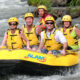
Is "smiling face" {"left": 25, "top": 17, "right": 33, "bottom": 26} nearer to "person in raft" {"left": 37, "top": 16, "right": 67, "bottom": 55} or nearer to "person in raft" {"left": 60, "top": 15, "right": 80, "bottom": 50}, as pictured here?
"person in raft" {"left": 37, "top": 16, "right": 67, "bottom": 55}

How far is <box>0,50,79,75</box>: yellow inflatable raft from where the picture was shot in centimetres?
496

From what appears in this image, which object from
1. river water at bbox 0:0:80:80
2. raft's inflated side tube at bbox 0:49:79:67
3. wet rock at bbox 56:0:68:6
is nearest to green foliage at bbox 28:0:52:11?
river water at bbox 0:0:80:80

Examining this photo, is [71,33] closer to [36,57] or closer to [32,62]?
[36,57]

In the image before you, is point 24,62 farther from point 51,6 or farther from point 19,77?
point 51,6

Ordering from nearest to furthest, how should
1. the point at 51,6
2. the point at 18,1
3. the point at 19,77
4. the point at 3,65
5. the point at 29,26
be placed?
the point at 3,65
the point at 19,77
the point at 29,26
the point at 51,6
the point at 18,1

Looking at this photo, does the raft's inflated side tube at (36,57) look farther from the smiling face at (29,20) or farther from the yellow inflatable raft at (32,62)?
the smiling face at (29,20)

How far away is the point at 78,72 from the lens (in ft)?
18.6

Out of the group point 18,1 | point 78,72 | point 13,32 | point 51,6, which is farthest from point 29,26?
point 18,1

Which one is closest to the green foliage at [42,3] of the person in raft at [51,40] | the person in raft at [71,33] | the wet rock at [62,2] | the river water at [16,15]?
the river water at [16,15]

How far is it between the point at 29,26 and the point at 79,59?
1379mm

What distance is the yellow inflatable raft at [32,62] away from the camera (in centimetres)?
496

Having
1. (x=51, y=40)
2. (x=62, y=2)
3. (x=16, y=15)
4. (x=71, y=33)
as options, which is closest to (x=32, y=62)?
(x=51, y=40)

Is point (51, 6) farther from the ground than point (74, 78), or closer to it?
farther from the ground

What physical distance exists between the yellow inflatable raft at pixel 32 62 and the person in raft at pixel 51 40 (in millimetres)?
235
